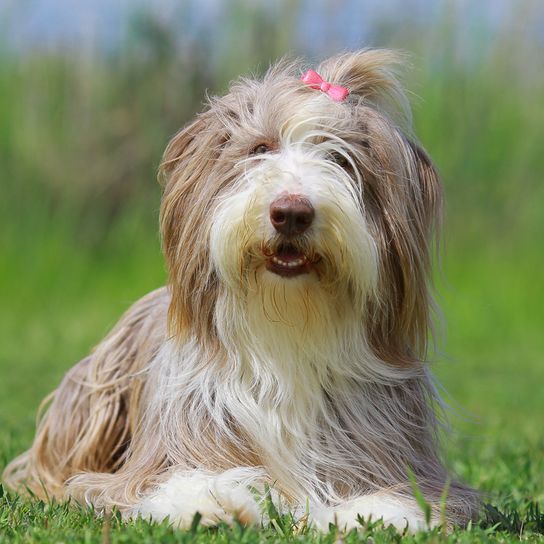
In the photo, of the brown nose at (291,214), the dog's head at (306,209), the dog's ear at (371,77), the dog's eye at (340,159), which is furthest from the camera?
the dog's ear at (371,77)

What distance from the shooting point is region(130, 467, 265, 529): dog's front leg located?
3543 millimetres

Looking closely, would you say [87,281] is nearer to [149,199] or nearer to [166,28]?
[149,199]

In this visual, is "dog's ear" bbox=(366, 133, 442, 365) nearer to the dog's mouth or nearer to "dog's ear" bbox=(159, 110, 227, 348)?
the dog's mouth

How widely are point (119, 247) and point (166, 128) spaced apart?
1200mm

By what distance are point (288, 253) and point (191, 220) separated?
16.3 inches

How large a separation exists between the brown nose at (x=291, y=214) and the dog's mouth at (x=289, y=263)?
121 mm

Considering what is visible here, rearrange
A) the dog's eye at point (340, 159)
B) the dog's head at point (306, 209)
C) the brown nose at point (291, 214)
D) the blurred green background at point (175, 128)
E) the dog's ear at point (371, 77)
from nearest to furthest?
the brown nose at point (291, 214) → the dog's head at point (306, 209) → the dog's eye at point (340, 159) → the dog's ear at point (371, 77) → the blurred green background at point (175, 128)

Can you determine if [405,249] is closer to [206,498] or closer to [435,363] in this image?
[435,363]

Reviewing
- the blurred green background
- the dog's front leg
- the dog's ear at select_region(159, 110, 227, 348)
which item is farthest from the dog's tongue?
the blurred green background

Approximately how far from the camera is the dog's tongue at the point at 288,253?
360 centimetres

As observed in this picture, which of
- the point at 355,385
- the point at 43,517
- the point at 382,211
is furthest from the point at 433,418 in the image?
the point at 43,517

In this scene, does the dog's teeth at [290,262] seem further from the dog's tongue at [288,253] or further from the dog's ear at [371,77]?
the dog's ear at [371,77]

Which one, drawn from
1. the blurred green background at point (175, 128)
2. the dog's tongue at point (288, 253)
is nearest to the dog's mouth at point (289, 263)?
the dog's tongue at point (288, 253)

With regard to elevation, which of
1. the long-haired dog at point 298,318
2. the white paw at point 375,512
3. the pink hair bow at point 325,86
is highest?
the pink hair bow at point 325,86
